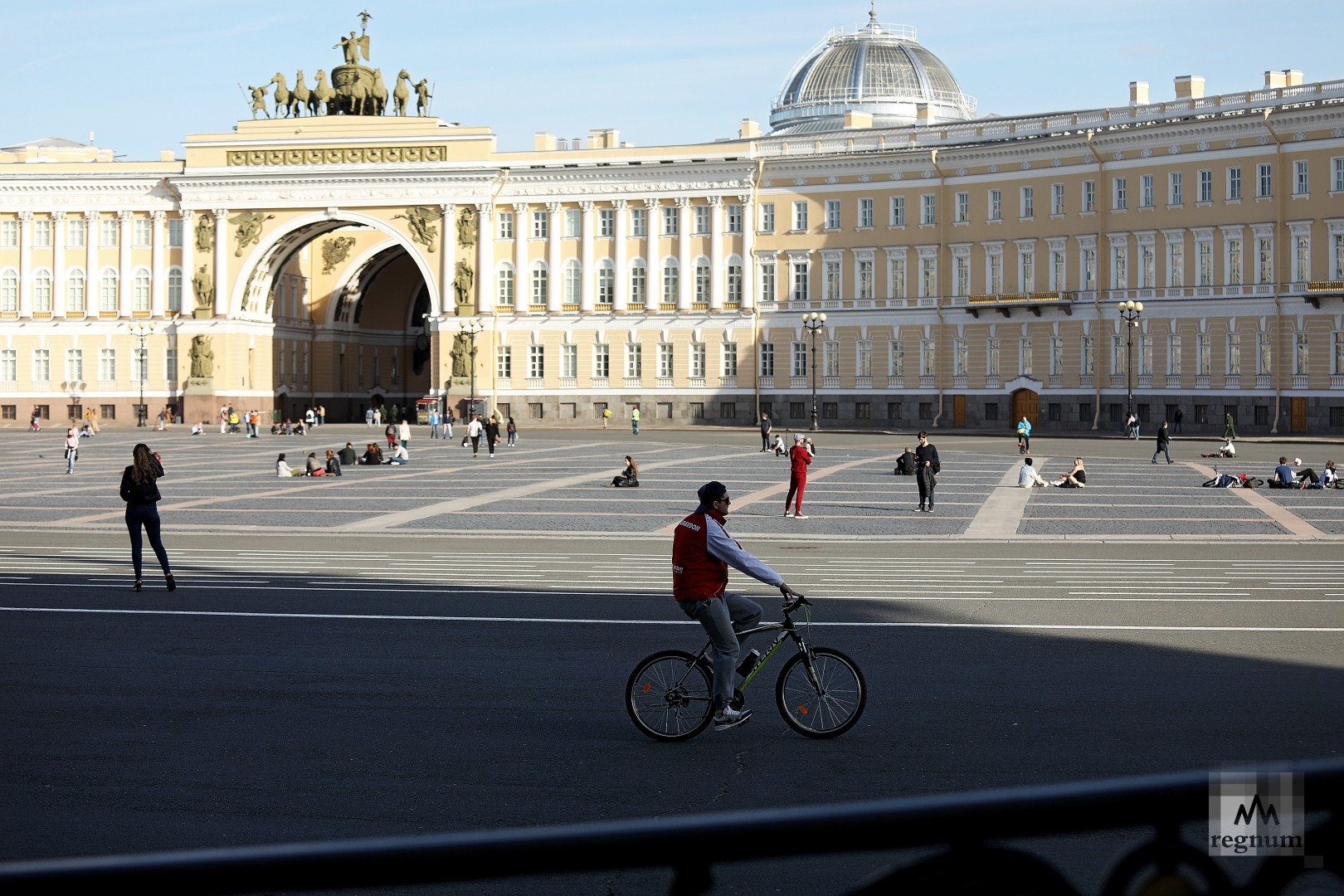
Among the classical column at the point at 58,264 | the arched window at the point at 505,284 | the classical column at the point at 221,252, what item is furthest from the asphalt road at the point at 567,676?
the classical column at the point at 58,264

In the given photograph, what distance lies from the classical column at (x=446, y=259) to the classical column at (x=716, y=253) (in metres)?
14.1

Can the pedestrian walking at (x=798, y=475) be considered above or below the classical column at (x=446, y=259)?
below

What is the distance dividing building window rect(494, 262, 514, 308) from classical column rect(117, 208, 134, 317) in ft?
69.5

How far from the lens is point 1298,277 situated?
6894 cm

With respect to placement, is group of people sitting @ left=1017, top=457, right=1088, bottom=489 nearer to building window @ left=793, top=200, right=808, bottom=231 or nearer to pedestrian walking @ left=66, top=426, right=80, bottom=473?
pedestrian walking @ left=66, top=426, right=80, bottom=473

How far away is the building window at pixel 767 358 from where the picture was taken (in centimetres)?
8519

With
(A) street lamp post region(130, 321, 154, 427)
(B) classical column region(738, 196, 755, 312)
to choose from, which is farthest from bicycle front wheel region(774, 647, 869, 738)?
(A) street lamp post region(130, 321, 154, 427)

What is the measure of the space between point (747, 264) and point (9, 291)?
140 ft

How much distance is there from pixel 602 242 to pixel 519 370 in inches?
324

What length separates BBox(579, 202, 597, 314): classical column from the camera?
3445 inches

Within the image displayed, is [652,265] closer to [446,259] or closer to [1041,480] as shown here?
[446,259]

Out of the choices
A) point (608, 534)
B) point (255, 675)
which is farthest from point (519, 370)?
point (255, 675)

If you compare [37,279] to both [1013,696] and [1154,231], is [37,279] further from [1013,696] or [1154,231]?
[1013,696]

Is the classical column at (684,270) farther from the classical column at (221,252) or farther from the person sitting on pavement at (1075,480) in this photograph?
the person sitting on pavement at (1075,480)
